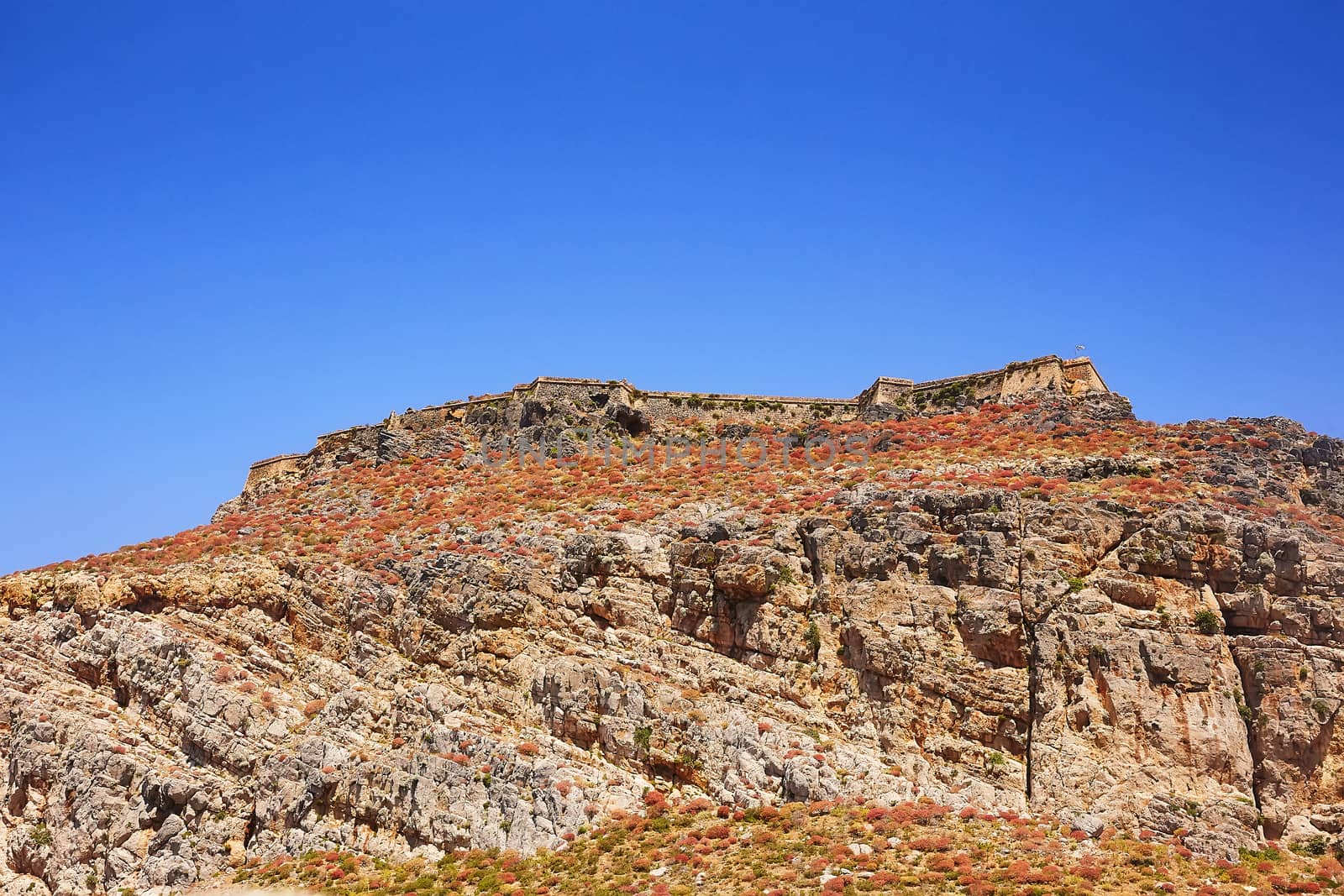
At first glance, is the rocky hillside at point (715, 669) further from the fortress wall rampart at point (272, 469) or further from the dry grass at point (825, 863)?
the fortress wall rampart at point (272, 469)

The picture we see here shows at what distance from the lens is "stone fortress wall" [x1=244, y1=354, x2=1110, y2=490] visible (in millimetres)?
67000

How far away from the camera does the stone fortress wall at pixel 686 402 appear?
2638 inches

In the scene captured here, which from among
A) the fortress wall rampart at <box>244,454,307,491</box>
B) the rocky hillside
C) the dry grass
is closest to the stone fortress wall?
the fortress wall rampart at <box>244,454,307,491</box>

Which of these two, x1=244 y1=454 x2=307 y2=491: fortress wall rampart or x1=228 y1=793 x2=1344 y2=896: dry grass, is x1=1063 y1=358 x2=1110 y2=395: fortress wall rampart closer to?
x1=228 y1=793 x2=1344 y2=896: dry grass

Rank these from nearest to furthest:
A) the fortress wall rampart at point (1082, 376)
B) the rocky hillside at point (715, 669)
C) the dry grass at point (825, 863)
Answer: the dry grass at point (825, 863), the rocky hillside at point (715, 669), the fortress wall rampart at point (1082, 376)

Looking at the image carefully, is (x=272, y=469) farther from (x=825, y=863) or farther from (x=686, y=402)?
(x=825, y=863)

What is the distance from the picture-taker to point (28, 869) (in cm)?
3925

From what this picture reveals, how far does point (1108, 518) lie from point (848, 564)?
9.74 metres

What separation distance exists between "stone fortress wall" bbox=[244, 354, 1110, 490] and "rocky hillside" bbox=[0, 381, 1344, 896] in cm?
1711

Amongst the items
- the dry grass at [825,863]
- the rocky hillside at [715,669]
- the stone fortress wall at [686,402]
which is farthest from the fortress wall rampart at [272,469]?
the dry grass at [825,863]

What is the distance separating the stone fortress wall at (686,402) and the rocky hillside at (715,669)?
17.1 m

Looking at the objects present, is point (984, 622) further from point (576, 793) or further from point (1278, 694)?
point (576, 793)

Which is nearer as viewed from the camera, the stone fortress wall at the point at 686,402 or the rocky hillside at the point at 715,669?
the rocky hillside at the point at 715,669

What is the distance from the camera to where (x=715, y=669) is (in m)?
40.0
